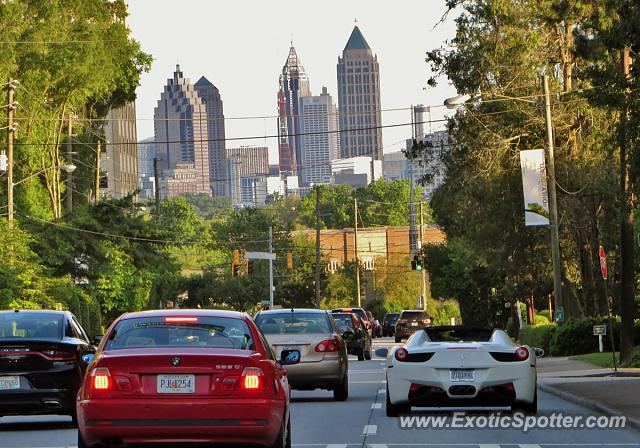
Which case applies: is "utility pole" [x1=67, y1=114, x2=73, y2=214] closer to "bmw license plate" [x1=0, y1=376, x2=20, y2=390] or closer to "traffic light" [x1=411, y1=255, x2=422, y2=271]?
"traffic light" [x1=411, y1=255, x2=422, y2=271]

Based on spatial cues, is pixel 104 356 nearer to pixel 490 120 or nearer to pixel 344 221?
pixel 490 120

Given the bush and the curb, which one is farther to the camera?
the bush

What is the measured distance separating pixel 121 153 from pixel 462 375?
11754cm

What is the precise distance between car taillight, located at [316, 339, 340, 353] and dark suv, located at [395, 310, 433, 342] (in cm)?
4101

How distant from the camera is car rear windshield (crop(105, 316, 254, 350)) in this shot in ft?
46.4

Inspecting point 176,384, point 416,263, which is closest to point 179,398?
point 176,384

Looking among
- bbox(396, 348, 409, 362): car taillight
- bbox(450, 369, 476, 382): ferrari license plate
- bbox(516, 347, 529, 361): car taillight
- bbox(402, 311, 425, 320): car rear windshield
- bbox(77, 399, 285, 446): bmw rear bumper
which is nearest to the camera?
bbox(77, 399, 285, 446): bmw rear bumper

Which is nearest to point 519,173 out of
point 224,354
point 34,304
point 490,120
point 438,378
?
point 490,120

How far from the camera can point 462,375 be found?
19.7 meters

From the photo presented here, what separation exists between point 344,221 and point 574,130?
123650 millimetres

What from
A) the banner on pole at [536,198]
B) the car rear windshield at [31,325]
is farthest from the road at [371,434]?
the banner on pole at [536,198]

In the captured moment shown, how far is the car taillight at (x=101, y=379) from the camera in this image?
44.0ft

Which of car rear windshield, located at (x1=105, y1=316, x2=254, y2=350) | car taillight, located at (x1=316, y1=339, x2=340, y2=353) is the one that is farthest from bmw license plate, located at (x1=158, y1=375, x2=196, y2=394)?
car taillight, located at (x1=316, y1=339, x2=340, y2=353)

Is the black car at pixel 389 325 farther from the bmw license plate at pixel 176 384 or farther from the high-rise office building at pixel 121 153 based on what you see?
the bmw license plate at pixel 176 384
